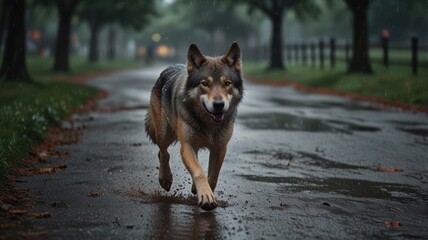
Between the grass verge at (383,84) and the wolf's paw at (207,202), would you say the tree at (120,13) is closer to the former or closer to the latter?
the grass verge at (383,84)

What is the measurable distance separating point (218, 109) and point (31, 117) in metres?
6.22

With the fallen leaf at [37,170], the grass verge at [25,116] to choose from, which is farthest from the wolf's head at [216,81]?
the fallen leaf at [37,170]

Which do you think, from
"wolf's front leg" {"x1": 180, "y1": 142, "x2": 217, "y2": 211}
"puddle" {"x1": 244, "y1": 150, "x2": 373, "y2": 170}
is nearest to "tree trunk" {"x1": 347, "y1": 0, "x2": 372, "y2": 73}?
"puddle" {"x1": 244, "y1": 150, "x2": 373, "y2": 170}

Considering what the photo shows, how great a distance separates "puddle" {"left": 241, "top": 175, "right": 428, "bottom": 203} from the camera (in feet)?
21.5

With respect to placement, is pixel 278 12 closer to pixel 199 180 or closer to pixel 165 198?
pixel 165 198

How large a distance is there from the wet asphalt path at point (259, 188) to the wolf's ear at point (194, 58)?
131cm

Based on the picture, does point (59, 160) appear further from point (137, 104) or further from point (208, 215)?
point (137, 104)

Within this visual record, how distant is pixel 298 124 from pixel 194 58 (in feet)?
25.1

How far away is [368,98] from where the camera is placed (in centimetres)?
2025

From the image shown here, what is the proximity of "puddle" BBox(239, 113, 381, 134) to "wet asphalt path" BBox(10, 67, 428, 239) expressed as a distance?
4cm

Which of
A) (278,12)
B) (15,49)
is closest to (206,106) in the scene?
(15,49)

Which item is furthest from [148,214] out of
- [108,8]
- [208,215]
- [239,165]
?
[108,8]

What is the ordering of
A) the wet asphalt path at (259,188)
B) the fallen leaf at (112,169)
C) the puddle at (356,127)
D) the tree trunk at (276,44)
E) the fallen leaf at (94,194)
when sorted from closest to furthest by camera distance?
the wet asphalt path at (259,188) < the fallen leaf at (94,194) < the fallen leaf at (112,169) < the puddle at (356,127) < the tree trunk at (276,44)

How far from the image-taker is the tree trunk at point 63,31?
34.3 m
